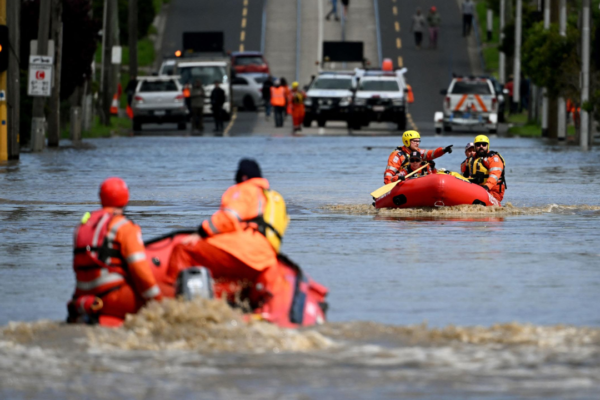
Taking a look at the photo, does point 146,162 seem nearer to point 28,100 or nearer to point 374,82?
point 28,100

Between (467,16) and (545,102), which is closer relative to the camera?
(545,102)

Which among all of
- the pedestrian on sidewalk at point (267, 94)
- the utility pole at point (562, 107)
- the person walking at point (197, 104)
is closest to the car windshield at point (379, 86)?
the person walking at point (197, 104)

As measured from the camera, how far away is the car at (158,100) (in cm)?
5412

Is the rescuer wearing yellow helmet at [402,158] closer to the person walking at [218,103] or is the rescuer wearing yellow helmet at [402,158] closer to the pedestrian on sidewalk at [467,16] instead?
the person walking at [218,103]

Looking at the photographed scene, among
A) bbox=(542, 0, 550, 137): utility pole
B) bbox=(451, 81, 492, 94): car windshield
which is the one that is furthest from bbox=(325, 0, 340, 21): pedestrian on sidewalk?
bbox=(451, 81, 492, 94): car windshield

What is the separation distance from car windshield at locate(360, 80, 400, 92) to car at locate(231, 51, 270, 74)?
1430cm

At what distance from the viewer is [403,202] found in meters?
21.7

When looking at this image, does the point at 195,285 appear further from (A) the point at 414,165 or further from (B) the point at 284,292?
(A) the point at 414,165

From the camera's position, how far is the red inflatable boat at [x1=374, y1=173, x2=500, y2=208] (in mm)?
21234

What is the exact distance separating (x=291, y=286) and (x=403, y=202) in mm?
10736

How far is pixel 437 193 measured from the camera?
21.3 meters

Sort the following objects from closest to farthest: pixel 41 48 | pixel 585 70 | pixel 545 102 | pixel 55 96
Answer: pixel 41 48
pixel 55 96
pixel 585 70
pixel 545 102

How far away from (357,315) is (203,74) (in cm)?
4708

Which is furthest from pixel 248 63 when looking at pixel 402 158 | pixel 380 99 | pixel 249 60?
pixel 402 158
